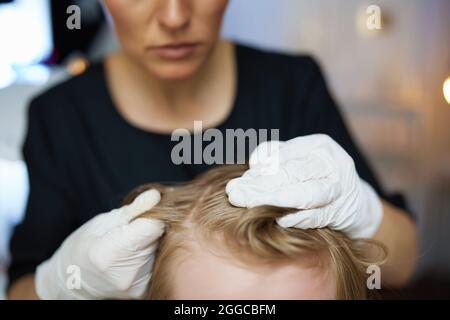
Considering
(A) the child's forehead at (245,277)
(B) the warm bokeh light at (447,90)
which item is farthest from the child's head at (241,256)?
(B) the warm bokeh light at (447,90)

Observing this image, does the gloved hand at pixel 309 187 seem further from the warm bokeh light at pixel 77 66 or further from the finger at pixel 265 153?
the warm bokeh light at pixel 77 66

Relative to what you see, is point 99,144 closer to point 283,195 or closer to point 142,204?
point 142,204

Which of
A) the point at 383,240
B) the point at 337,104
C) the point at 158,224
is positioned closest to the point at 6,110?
the point at 158,224

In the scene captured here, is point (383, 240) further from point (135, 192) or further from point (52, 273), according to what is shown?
point (52, 273)

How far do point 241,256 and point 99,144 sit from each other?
15.5 inches

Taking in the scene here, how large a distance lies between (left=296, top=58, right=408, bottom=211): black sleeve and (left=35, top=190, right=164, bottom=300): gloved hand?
34 cm

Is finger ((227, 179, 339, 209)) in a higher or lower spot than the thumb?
higher

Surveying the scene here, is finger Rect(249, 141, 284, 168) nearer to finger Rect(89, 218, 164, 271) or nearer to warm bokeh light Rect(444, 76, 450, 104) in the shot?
finger Rect(89, 218, 164, 271)

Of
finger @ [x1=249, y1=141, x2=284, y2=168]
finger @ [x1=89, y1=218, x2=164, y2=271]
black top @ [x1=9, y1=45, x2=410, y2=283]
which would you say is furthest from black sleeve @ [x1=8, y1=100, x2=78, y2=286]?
finger @ [x1=249, y1=141, x2=284, y2=168]

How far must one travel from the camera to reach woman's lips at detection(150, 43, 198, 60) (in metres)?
1.02

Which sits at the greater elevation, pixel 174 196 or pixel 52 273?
pixel 174 196

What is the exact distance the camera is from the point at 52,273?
1004 millimetres

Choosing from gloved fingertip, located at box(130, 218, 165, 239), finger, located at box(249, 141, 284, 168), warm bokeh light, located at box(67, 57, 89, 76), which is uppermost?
warm bokeh light, located at box(67, 57, 89, 76)

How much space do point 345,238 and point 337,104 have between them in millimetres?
316
